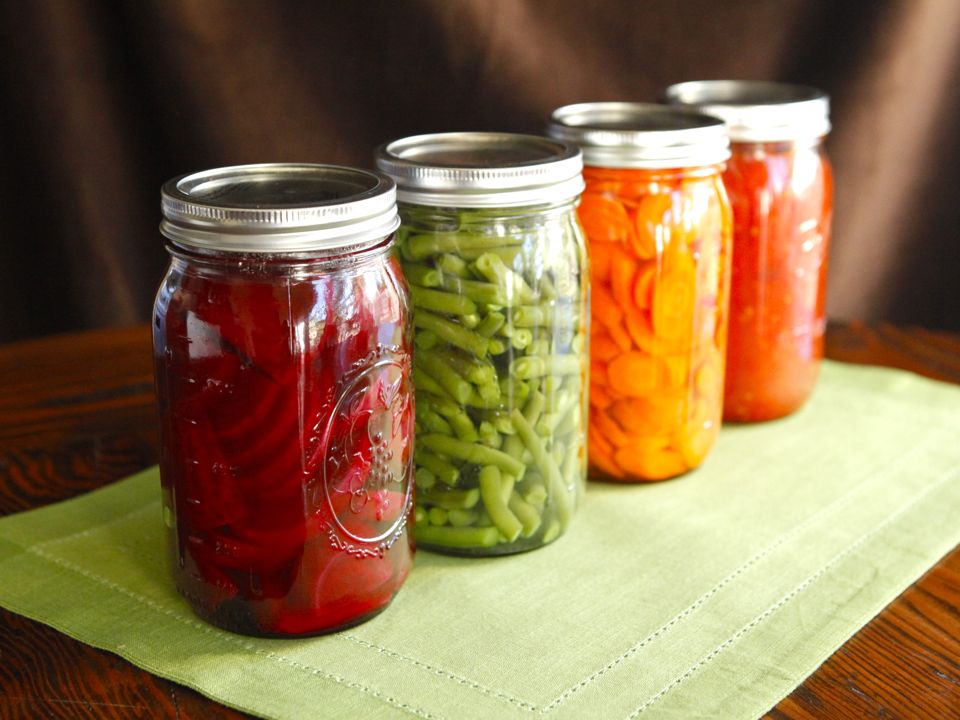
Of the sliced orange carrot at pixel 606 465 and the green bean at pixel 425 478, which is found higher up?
the green bean at pixel 425 478

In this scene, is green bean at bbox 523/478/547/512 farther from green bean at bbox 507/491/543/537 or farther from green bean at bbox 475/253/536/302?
green bean at bbox 475/253/536/302

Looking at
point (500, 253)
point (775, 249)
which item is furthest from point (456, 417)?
point (775, 249)

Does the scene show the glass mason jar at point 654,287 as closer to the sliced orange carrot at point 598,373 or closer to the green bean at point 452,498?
the sliced orange carrot at point 598,373

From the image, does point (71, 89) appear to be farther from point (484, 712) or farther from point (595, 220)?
point (484, 712)

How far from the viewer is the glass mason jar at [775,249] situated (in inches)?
43.4

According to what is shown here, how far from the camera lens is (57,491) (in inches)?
39.5

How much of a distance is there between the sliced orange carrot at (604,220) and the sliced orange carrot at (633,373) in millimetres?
101

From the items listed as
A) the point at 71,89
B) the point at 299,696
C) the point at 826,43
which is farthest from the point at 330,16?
the point at 299,696

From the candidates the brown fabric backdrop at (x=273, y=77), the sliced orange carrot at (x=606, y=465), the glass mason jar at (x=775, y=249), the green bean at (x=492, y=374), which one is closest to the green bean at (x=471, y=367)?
the green bean at (x=492, y=374)

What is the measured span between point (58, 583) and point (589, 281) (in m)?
0.47

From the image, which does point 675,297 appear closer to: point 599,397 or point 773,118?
point 599,397

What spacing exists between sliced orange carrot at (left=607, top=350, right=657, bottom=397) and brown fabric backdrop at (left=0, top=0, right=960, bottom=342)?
51cm

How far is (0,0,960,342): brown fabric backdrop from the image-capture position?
4.25ft

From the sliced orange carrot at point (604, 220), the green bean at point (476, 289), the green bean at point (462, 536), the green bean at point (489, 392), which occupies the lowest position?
the green bean at point (462, 536)
